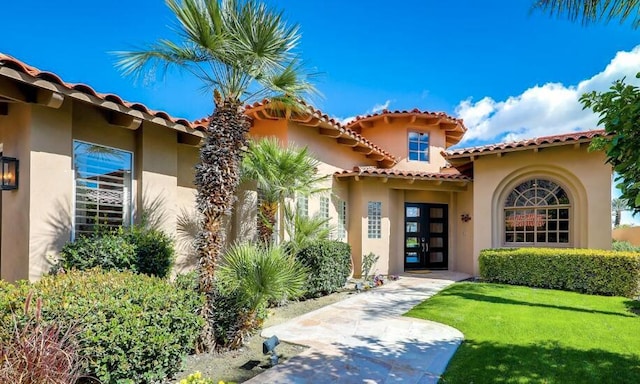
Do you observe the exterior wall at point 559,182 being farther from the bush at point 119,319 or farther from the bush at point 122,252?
the bush at point 119,319

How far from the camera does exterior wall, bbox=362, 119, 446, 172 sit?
17422mm

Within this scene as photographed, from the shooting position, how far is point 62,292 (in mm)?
4516

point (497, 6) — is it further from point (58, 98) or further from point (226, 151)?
point (58, 98)

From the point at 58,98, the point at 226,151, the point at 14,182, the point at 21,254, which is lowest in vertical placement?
the point at 21,254

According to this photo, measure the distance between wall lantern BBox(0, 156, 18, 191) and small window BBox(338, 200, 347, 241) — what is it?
10.9 m

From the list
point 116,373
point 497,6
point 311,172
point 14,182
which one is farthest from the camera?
point 497,6

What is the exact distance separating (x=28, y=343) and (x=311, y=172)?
26.2 feet

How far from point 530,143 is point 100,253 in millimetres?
14149

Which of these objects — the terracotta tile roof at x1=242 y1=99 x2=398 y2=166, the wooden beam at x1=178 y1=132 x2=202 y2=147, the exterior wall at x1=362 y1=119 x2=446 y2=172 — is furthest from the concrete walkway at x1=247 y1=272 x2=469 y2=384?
the exterior wall at x1=362 y1=119 x2=446 y2=172

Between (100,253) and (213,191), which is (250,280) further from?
(100,253)

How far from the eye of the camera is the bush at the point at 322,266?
1067 cm

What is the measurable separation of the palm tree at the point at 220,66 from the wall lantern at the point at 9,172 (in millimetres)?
2751

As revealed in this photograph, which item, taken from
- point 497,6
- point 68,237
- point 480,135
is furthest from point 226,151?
point 480,135

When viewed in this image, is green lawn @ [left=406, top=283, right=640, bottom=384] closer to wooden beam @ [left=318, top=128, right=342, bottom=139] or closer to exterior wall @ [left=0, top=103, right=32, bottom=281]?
wooden beam @ [left=318, top=128, right=342, bottom=139]
